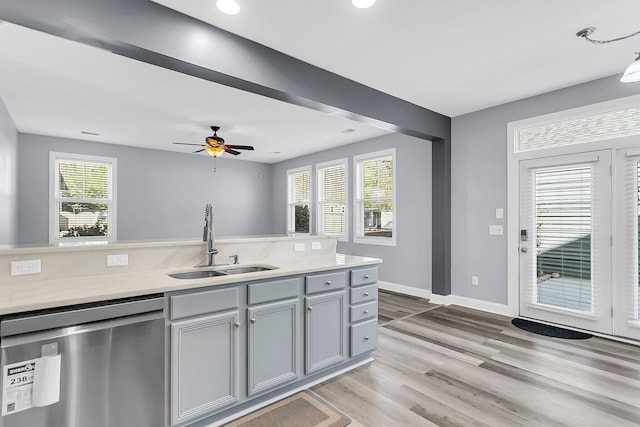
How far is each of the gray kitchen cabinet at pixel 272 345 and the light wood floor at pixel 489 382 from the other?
36 cm

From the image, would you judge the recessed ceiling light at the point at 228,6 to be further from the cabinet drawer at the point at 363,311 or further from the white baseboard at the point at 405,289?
the white baseboard at the point at 405,289

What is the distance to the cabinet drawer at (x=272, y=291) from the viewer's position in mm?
2221

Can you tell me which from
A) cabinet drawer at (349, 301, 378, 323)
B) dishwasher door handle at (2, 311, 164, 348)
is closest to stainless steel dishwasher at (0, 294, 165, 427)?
dishwasher door handle at (2, 311, 164, 348)

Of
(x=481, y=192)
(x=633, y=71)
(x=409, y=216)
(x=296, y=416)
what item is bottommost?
(x=296, y=416)

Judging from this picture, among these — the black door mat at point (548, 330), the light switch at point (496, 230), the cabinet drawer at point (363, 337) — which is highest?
Answer: the light switch at point (496, 230)

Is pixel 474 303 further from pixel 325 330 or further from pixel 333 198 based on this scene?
pixel 333 198

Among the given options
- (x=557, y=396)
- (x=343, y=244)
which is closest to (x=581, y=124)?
(x=557, y=396)

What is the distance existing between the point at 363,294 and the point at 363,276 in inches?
6.1

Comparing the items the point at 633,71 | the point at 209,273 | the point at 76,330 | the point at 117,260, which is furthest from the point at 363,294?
the point at 633,71

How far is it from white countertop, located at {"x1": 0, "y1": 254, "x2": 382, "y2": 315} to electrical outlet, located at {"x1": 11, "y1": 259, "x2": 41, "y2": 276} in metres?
0.06

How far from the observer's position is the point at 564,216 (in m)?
3.78

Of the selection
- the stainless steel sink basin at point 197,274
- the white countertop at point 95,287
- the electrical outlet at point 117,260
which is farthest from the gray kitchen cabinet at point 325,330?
the electrical outlet at point 117,260

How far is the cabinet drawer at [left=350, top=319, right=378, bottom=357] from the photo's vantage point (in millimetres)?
2805

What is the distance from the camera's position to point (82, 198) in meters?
6.19
